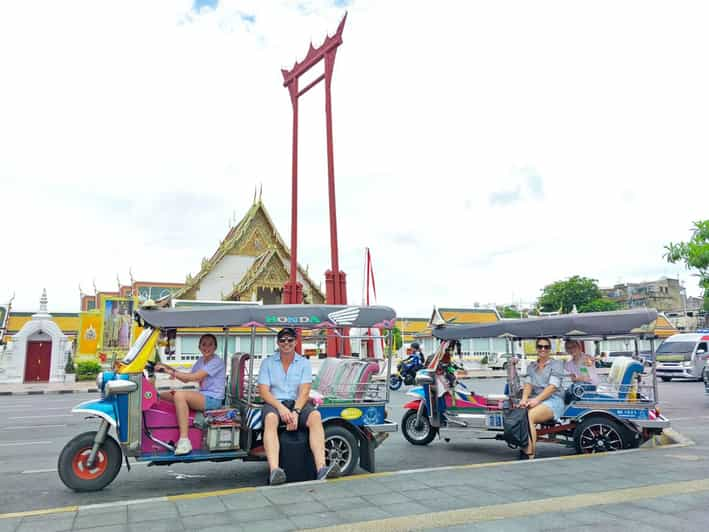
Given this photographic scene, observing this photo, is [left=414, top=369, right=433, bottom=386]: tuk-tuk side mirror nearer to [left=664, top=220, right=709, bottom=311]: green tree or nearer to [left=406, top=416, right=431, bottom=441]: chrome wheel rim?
[left=406, top=416, right=431, bottom=441]: chrome wheel rim

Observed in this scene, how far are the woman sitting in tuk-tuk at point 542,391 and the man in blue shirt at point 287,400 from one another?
2.96 meters

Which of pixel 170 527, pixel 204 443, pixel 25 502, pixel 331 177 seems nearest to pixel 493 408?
pixel 204 443

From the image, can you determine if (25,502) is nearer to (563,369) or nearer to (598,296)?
(563,369)

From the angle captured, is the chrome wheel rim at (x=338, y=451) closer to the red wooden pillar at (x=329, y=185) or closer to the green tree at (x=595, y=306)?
the red wooden pillar at (x=329, y=185)

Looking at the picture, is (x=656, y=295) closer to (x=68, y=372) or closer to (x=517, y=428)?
(x=68, y=372)

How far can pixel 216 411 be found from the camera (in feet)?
20.7

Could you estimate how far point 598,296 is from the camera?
66125 mm

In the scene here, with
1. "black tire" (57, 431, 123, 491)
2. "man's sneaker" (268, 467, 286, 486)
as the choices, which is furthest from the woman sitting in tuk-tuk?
"black tire" (57, 431, 123, 491)

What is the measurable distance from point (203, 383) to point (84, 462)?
1.38 metres

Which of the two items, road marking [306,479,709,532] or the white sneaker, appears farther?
the white sneaker

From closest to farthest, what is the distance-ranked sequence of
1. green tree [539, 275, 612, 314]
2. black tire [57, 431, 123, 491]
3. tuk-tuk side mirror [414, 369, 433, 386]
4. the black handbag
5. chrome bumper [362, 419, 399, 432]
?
black tire [57, 431, 123, 491], chrome bumper [362, 419, 399, 432], the black handbag, tuk-tuk side mirror [414, 369, 433, 386], green tree [539, 275, 612, 314]

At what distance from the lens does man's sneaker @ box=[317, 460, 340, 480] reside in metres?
5.70

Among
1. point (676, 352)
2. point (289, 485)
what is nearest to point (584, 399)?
point (289, 485)

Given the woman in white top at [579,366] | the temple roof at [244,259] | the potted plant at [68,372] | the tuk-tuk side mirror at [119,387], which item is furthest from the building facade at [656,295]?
the tuk-tuk side mirror at [119,387]
